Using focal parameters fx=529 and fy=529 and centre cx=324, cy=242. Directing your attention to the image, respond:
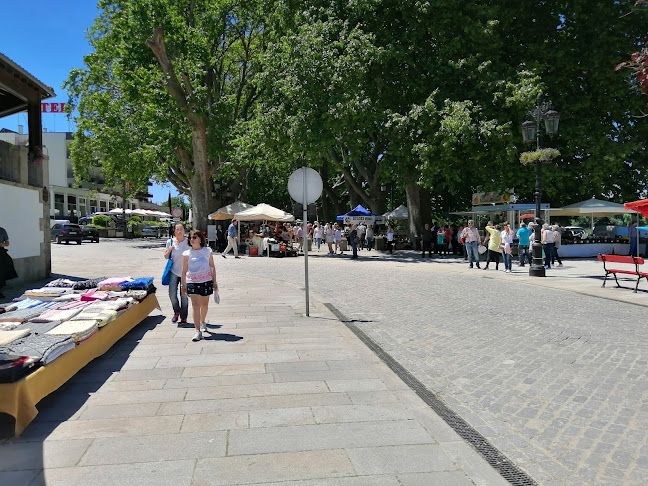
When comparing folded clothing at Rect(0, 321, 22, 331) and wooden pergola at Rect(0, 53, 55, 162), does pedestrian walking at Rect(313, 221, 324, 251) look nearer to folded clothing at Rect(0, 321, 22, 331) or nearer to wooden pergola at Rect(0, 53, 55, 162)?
wooden pergola at Rect(0, 53, 55, 162)

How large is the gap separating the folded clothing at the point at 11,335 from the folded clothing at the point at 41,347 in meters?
0.06

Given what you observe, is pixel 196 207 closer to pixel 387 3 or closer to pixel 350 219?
pixel 350 219

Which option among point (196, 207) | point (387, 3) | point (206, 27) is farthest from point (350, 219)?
point (206, 27)

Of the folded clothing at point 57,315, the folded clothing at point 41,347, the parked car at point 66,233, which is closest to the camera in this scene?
the folded clothing at point 41,347

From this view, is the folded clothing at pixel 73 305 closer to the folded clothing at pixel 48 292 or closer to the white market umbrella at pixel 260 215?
the folded clothing at pixel 48 292

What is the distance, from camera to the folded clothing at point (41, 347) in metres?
4.48

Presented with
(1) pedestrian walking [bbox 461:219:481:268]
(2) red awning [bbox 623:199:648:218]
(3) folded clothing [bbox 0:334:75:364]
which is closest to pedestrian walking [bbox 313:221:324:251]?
(1) pedestrian walking [bbox 461:219:481:268]

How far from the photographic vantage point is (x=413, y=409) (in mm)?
4469

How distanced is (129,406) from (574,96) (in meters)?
27.3

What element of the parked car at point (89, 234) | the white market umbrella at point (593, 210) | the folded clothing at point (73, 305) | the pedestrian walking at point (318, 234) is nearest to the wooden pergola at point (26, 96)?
the folded clothing at point (73, 305)

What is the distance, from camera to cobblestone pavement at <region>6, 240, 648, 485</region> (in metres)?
3.70

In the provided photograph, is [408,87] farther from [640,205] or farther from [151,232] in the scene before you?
[151,232]

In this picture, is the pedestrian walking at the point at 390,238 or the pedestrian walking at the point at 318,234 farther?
the pedestrian walking at the point at 318,234

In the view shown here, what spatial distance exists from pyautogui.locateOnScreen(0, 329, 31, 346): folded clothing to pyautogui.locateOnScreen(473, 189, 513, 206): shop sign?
22.5 meters
